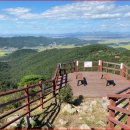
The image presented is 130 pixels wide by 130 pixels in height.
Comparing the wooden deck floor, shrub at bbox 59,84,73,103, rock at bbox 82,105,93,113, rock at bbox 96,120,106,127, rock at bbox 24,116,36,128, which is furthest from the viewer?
the wooden deck floor

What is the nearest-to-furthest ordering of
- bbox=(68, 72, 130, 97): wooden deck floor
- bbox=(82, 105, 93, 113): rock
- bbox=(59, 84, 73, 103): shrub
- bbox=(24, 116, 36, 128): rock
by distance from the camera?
bbox=(24, 116, 36, 128): rock, bbox=(82, 105, 93, 113): rock, bbox=(59, 84, 73, 103): shrub, bbox=(68, 72, 130, 97): wooden deck floor

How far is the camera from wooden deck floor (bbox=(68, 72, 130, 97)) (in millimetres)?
15113

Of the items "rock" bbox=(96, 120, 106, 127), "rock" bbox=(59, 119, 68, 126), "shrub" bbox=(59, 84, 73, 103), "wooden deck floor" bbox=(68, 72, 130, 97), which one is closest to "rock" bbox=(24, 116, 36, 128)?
"rock" bbox=(59, 119, 68, 126)

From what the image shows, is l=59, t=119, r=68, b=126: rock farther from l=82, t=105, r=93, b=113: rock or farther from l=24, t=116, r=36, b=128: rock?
l=82, t=105, r=93, b=113: rock

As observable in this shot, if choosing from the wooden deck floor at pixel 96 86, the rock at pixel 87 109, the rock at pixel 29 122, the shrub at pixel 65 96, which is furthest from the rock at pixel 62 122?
the wooden deck floor at pixel 96 86

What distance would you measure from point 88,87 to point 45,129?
8475mm

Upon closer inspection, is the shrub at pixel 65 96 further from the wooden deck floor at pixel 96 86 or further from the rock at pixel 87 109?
the wooden deck floor at pixel 96 86

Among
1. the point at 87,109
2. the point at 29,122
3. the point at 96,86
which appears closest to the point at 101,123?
the point at 87,109

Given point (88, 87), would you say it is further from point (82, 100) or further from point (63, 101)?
point (63, 101)

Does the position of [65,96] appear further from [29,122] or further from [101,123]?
[29,122]

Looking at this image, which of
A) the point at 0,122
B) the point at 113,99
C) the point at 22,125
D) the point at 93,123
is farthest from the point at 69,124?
the point at 113,99

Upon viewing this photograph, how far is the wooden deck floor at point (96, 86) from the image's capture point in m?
15.1

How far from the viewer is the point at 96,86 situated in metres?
16.7

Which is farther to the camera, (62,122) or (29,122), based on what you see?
(62,122)
